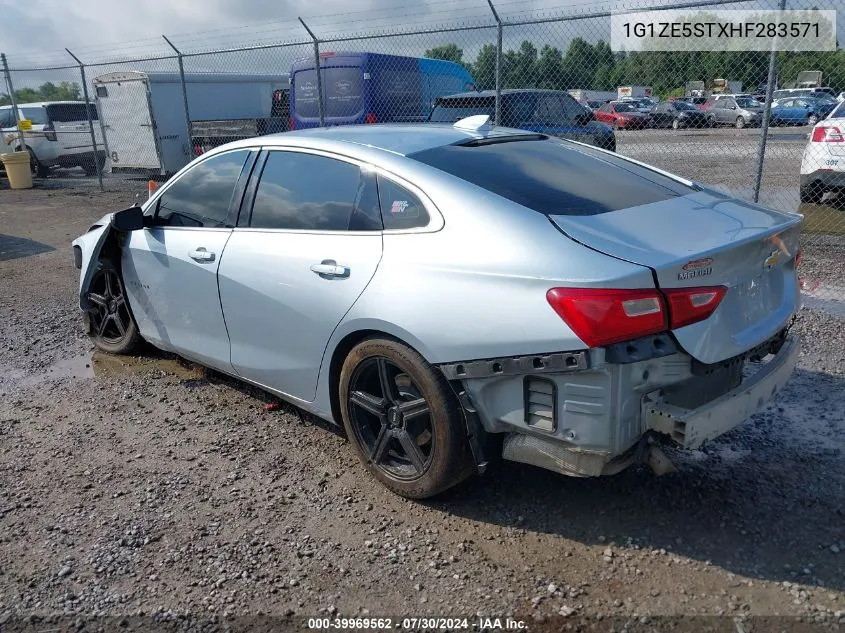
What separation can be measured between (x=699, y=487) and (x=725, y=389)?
0.59 meters

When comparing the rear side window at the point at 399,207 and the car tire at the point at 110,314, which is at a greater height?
the rear side window at the point at 399,207

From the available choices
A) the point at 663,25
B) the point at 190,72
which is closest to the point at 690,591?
the point at 663,25

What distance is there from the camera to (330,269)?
3.34m

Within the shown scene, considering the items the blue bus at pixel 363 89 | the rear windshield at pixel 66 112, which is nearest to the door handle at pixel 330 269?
the blue bus at pixel 363 89

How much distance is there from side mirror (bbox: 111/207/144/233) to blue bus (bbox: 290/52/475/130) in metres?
7.60

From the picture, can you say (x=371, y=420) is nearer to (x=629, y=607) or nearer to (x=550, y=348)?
(x=550, y=348)

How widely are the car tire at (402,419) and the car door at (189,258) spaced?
1.08 metres

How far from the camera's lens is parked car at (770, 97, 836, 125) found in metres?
23.5

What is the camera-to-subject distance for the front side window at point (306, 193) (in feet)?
11.4

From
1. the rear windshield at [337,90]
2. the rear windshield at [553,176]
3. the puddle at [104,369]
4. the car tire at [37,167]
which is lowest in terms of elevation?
the puddle at [104,369]

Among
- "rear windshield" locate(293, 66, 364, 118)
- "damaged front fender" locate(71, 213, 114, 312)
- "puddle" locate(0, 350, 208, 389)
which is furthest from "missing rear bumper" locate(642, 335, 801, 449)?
"rear windshield" locate(293, 66, 364, 118)

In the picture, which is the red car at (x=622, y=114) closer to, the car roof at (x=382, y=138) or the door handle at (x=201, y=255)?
the car roof at (x=382, y=138)

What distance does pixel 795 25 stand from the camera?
24.0ft

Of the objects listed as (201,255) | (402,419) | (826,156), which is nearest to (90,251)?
(201,255)
